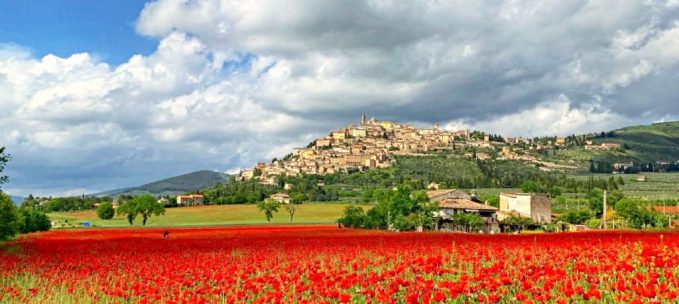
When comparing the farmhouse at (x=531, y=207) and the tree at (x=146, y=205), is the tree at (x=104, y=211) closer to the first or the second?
the tree at (x=146, y=205)

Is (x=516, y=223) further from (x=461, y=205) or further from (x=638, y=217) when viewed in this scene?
(x=638, y=217)

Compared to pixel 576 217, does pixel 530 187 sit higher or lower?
higher

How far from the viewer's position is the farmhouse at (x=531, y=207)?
99000 mm

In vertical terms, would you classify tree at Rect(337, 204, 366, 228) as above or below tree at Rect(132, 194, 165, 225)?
below

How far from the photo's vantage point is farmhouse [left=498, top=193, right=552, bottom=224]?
99.0 meters

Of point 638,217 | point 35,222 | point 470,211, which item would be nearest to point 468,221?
point 470,211

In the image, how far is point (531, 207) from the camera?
99000 mm

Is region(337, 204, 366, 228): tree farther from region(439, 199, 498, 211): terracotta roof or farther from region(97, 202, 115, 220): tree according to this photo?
region(97, 202, 115, 220): tree

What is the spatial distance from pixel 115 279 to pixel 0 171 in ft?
90.0

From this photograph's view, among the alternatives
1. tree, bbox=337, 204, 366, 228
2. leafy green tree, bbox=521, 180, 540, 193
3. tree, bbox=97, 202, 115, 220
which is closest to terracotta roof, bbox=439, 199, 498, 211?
tree, bbox=337, 204, 366, 228

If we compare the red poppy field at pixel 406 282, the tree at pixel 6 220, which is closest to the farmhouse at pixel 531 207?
the tree at pixel 6 220

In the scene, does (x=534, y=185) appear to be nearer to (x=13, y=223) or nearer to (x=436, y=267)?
(x=13, y=223)

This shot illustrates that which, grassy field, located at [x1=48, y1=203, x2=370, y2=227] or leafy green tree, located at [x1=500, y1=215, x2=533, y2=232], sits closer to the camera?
leafy green tree, located at [x1=500, y1=215, x2=533, y2=232]

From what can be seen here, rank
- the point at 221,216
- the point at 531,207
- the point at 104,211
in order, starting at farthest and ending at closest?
the point at 221,216 < the point at 104,211 < the point at 531,207
